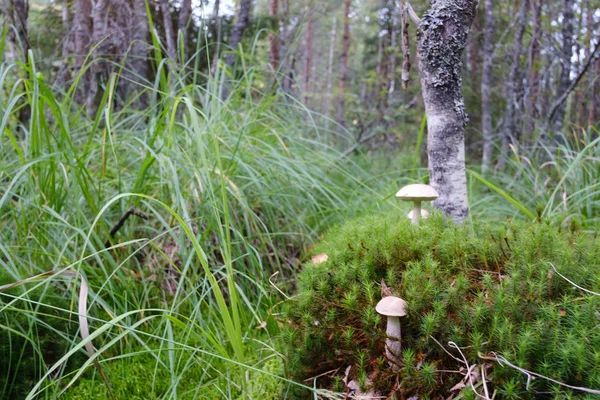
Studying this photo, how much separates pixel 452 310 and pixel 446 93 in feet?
3.24

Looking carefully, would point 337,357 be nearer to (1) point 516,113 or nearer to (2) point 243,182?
(2) point 243,182

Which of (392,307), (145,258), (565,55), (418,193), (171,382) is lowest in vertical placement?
(171,382)

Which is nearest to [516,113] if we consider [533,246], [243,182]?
[243,182]

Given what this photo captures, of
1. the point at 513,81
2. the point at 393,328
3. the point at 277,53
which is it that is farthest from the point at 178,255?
the point at 277,53

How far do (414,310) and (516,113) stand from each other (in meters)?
5.62

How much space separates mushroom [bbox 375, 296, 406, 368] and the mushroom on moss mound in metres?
0.02

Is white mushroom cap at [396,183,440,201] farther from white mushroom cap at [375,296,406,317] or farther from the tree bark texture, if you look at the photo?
the tree bark texture

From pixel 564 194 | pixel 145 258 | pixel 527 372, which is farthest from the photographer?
pixel 564 194

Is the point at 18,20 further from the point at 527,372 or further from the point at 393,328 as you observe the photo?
the point at 527,372

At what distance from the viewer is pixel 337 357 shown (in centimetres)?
138

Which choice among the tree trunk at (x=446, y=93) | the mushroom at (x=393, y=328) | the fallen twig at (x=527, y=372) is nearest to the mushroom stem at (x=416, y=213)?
the tree trunk at (x=446, y=93)

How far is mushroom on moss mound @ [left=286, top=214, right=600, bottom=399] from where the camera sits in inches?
43.5

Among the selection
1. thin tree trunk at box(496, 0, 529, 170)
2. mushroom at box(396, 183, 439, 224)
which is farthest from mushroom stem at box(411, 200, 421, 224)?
thin tree trunk at box(496, 0, 529, 170)

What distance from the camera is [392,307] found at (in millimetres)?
1231
